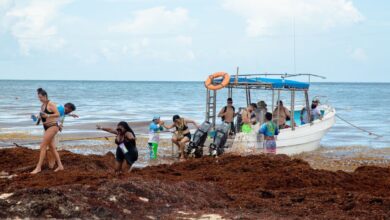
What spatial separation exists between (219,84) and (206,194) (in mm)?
7977

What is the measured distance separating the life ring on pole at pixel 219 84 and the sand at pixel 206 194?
449 centimetres

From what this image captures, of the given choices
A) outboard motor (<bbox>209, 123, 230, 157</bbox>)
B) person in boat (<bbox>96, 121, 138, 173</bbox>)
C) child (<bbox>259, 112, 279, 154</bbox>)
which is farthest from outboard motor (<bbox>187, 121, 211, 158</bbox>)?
person in boat (<bbox>96, 121, 138, 173</bbox>)

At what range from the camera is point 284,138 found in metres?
18.1

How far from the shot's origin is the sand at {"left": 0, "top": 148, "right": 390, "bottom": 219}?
28.0 ft

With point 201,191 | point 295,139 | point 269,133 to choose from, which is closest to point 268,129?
point 269,133

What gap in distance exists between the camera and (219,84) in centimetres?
1767

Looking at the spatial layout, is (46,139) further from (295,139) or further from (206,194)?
(295,139)

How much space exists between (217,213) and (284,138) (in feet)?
31.3

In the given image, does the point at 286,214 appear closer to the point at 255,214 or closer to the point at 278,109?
the point at 255,214

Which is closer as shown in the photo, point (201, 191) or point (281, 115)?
point (201, 191)

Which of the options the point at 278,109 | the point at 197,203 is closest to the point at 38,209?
the point at 197,203

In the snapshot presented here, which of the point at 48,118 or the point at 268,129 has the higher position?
the point at 48,118

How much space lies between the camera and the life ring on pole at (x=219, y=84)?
57.3 ft

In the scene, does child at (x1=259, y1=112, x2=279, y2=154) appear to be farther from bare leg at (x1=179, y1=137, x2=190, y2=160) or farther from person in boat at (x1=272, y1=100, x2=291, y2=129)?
person in boat at (x1=272, y1=100, x2=291, y2=129)
